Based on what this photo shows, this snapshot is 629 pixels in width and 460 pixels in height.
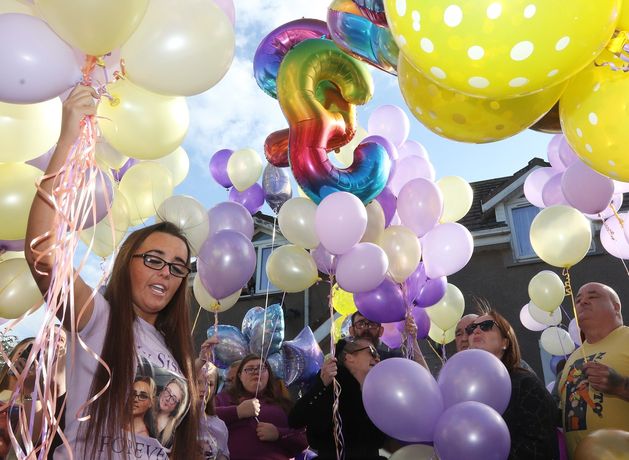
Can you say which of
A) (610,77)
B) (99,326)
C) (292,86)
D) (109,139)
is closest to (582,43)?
(610,77)

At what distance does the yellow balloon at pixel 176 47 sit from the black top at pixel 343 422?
1929 millimetres

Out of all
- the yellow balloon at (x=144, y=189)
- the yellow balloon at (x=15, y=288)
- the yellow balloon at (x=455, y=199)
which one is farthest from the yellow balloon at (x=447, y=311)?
the yellow balloon at (x=15, y=288)

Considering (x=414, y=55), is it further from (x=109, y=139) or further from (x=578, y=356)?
(x=578, y=356)

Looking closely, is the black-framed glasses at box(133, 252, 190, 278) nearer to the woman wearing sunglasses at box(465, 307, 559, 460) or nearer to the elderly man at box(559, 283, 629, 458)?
the woman wearing sunglasses at box(465, 307, 559, 460)

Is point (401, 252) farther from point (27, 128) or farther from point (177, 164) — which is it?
point (27, 128)

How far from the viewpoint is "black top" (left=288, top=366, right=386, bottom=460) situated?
2992 millimetres

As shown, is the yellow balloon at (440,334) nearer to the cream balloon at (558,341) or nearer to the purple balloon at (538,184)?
the cream balloon at (558,341)

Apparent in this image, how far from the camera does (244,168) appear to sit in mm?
5102

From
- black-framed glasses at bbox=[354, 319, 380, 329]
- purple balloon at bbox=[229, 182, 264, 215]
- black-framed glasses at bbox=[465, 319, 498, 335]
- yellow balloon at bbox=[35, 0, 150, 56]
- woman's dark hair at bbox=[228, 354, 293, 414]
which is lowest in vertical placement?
woman's dark hair at bbox=[228, 354, 293, 414]

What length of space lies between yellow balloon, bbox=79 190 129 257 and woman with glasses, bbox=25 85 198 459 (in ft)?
2.80

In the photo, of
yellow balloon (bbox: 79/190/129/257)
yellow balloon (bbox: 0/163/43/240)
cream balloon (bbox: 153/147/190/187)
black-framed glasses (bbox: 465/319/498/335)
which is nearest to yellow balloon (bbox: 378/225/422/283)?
black-framed glasses (bbox: 465/319/498/335)

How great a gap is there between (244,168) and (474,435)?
138 inches

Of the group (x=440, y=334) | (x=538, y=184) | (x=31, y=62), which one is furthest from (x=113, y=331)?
(x=440, y=334)

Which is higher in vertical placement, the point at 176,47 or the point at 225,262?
the point at 176,47
